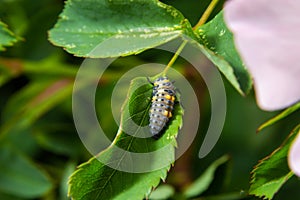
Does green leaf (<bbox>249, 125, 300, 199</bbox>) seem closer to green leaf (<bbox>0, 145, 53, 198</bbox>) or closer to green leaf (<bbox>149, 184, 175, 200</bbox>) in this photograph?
green leaf (<bbox>149, 184, 175, 200</bbox>)

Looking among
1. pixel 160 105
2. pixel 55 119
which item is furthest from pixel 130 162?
pixel 55 119

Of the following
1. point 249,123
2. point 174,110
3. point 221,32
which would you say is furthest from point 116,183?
point 249,123

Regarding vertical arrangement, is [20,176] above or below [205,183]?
below

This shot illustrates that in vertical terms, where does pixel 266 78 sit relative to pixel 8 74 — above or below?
above

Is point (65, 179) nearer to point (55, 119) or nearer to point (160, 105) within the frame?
point (55, 119)

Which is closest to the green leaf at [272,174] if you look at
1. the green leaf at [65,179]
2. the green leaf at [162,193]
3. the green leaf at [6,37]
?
the green leaf at [162,193]

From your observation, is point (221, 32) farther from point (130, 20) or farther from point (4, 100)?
point (4, 100)

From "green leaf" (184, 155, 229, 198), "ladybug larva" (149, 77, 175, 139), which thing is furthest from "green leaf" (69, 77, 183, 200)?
"green leaf" (184, 155, 229, 198)

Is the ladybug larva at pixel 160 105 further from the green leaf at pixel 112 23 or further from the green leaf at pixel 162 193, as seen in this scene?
the green leaf at pixel 162 193
